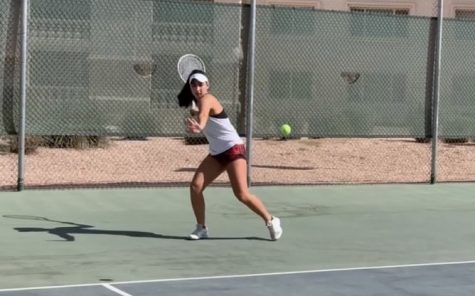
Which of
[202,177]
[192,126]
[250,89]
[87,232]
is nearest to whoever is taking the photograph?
[192,126]

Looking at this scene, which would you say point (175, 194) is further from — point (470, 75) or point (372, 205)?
point (470, 75)

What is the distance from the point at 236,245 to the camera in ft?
27.6

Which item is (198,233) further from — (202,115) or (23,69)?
(23,69)

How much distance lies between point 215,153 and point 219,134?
0.20 meters

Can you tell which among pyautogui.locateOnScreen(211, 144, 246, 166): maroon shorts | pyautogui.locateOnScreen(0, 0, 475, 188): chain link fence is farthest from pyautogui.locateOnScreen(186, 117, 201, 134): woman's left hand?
pyautogui.locateOnScreen(0, 0, 475, 188): chain link fence

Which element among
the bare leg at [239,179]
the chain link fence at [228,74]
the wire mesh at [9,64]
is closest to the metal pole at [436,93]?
the chain link fence at [228,74]

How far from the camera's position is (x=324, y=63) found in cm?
1268

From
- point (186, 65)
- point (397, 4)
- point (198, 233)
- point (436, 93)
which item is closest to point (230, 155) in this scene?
point (198, 233)

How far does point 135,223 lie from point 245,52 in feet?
11.6

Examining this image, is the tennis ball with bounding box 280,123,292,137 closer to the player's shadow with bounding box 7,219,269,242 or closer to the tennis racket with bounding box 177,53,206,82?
the tennis racket with bounding box 177,53,206,82

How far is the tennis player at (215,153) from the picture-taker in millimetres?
8188

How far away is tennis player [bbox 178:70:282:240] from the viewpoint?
8.19 metres

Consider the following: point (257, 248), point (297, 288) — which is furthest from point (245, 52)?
point (297, 288)

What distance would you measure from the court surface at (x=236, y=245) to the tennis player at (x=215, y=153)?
267mm
